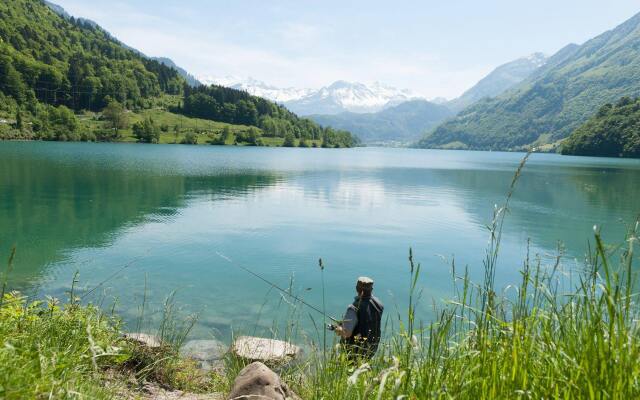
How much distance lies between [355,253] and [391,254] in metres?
2.16

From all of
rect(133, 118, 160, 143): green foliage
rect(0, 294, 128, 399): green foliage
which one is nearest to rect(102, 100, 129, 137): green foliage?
rect(133, 118, 160, 143): green foliage

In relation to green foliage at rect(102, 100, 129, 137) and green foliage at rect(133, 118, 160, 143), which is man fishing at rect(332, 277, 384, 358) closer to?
green foliage at rect(133, 118, 160, 143)

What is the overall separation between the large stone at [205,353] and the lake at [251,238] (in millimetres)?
1101

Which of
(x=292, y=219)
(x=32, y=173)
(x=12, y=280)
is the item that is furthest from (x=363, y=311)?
(x=32, y=173)

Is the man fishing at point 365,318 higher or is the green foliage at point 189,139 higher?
→ the green foliage at point 189,139

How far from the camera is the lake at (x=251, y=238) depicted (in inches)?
628

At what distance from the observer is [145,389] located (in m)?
6.73

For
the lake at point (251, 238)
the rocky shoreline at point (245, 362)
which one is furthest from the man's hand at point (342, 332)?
the lake at point (251, 238)

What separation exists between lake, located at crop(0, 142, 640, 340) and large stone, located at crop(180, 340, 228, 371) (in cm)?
110

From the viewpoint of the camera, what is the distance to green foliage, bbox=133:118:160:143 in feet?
561

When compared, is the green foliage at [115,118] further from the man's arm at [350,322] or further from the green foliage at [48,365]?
the green foliage at [48,365]

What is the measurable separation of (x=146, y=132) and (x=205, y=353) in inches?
6955

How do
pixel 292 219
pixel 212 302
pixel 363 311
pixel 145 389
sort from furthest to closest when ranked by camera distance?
1. pixel 292 219
2. pixel 212 302
3. pixel 363 311
4. pixel 145 389

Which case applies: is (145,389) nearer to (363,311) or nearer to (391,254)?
(363,311)
